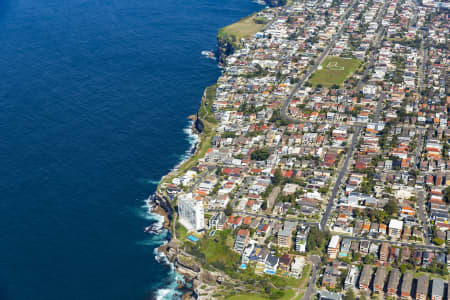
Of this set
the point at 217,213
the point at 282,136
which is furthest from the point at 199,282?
the point at 282,136

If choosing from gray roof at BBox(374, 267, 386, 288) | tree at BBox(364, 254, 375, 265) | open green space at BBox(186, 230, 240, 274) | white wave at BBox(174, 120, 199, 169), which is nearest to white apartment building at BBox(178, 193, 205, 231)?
open green space at BBox(186, 230, 240, 274)

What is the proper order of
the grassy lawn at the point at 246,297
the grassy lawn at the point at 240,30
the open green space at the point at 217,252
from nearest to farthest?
the grassy lawn at the point at 246,297 → the open green space at the point at 217,252 → the grassy lawn at the point at 240,30

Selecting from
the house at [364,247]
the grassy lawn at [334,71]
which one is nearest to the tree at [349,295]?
the house at [364,247]

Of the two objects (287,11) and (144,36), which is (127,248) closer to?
(144,36)

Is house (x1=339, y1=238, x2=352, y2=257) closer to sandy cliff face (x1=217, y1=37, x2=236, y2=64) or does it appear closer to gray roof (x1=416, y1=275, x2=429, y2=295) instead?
gray roof (x1=416, y1=275, x2=429, y2=295)

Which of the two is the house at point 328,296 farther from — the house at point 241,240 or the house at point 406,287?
the house at point 241,240
